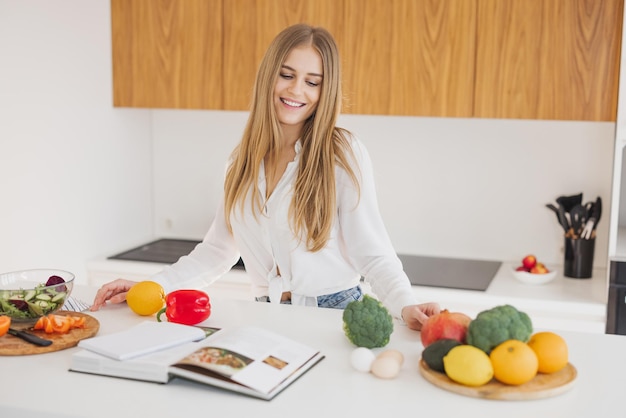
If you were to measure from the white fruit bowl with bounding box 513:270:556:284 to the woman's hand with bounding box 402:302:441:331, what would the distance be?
4.74ft

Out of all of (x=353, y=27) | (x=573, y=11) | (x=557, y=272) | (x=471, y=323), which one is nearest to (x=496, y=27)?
(x=573, y=11)

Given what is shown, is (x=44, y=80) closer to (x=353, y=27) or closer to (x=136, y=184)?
(x=136, y=184)

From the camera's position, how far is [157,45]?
3.56m

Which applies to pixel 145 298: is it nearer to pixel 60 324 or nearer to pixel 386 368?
pixel 60 324

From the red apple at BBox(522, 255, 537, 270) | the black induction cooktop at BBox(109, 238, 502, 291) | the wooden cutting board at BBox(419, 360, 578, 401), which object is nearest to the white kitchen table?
the wooden cutting board at BBox(419, 360, 578, 401)

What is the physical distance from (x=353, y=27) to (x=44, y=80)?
3.97 feet

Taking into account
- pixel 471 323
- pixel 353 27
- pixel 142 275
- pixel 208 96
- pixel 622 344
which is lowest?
pixel 142 275

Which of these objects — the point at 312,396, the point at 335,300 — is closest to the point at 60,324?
the point at 312,396

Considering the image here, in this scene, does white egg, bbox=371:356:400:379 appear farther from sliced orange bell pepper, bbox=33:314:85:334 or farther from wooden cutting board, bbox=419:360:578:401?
sliced orange bell pepper, bbox=33:314:85:334

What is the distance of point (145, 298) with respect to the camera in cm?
192

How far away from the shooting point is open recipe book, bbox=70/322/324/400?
1.44 meters

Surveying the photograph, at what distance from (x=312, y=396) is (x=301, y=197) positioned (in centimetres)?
86

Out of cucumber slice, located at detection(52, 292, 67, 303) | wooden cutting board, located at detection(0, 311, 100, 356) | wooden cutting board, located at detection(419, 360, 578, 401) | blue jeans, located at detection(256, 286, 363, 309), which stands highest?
cucumber slice, located at detection(52, 292, 67, 303)

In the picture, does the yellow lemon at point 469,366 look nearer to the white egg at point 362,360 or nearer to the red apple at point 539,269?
the white egg at point 362,360
